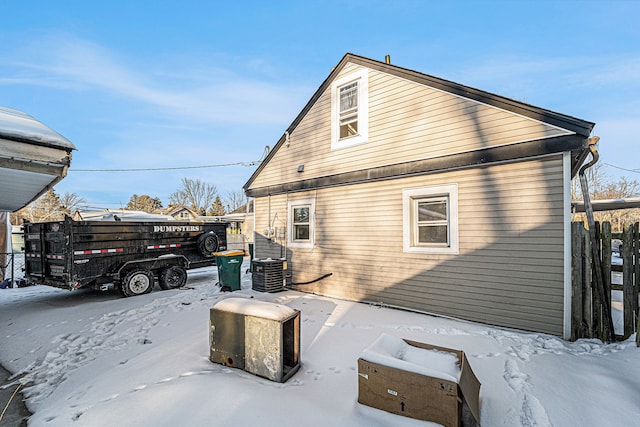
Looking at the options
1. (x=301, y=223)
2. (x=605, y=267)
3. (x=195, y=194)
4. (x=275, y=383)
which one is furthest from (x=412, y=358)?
(x=195, y=194)

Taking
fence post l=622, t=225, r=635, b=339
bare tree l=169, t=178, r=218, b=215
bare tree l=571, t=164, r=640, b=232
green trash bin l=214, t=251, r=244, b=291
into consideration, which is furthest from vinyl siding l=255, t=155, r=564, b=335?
bare tree l=169, t=178, r=218, b=215

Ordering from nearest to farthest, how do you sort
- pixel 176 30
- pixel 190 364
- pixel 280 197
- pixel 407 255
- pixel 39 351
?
pixel 190 364
pixel 39 351
pixel 407 255
pixel 280 197
pixel 176 30

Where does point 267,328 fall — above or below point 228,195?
below

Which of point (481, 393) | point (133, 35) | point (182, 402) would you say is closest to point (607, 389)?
point (481, 393)

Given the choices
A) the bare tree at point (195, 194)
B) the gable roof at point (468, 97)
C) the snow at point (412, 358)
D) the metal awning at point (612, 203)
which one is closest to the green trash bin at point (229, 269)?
the gable roof at point (468, 97)

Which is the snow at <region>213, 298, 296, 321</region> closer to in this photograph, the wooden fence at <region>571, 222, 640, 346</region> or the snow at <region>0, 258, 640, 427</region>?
the snow at <region>0, 258, 640, 427</region>

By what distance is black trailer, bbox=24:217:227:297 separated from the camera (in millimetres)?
6996

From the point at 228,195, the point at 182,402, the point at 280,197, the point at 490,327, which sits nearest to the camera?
the point at 182,402

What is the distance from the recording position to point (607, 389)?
2.94m

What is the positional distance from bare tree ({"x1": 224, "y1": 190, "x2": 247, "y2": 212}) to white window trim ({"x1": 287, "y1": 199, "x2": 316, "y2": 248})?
158 feet

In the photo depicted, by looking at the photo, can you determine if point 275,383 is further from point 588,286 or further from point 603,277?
point 603,277

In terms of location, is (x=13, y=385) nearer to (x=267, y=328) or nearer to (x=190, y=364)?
(x=190, y=364)

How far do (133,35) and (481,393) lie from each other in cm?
1816

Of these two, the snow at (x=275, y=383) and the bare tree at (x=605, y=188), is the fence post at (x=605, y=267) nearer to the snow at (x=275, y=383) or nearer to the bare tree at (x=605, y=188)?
→ the snow at (x=275, y=383)
